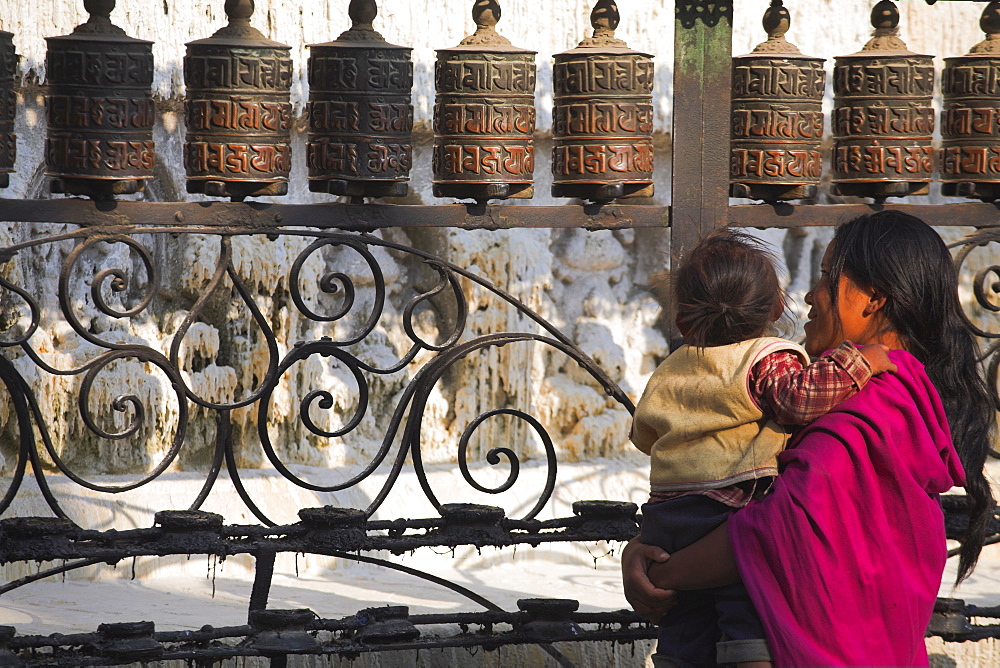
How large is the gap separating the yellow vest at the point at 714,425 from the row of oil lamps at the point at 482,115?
1.94 ft

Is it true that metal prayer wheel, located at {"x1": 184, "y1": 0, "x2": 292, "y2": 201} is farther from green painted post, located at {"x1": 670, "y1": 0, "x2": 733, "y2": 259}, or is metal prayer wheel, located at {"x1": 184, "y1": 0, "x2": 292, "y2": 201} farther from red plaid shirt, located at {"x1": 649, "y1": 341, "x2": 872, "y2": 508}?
red plaid shirt, located at {"x1": 649, "y1": 341, "x2": 872, "y2": 508}

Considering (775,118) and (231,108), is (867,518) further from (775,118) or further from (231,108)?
(231,108)

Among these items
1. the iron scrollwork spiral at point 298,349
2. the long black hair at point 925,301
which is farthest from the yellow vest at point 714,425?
the iron scrollwork spiral at point 298,349

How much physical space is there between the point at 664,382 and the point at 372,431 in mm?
1598

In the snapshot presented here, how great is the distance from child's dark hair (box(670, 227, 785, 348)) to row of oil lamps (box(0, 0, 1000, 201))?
0.54 meters

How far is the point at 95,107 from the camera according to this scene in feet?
6.04

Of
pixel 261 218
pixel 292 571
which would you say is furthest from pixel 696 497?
pixel 292 571

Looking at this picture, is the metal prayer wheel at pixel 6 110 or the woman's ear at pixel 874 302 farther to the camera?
the metal prayer wheel at pixel 6 110

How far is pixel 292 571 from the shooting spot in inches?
109

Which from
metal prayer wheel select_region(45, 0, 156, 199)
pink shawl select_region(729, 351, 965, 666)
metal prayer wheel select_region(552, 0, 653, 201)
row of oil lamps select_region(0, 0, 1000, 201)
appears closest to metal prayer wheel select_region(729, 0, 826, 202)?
row of oil lamps select_region(0, 0, 1000, 201)

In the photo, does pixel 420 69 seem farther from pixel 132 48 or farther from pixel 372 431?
pixel 132 48

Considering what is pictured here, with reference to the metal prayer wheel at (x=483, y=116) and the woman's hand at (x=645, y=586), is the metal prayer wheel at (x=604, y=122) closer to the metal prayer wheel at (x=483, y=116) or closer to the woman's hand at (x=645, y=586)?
the metal prayer wheel at (x=483, y=116)

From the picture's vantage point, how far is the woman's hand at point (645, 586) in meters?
1.46

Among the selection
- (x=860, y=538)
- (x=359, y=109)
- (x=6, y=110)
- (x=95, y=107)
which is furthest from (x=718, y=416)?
(x=6, y=110)
